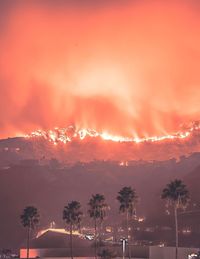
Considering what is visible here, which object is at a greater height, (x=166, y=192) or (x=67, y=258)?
(x=166, y=192)

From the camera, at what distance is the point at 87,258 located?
192 meters

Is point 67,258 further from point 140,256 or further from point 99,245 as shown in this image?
point 140,256

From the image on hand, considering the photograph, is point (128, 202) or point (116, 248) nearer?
point (128, 202)

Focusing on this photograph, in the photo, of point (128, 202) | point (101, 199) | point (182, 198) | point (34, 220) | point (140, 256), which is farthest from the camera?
point (140, 256)

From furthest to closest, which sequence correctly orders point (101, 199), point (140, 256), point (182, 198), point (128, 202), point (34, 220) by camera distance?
point (140, 256), point (34, 220), point (101, 199), point (128, 202), point (182, 198)

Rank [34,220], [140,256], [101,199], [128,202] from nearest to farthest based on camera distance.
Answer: [128,202]
[101,199]
[34,220]
[140,256]

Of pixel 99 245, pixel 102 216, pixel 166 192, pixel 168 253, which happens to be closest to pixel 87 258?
pixel 99 245

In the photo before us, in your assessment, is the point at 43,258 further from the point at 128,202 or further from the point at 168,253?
the point at 128,202

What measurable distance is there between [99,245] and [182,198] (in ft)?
244

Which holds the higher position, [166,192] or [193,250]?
[166,192]

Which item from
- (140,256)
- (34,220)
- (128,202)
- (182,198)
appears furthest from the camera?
(140,256)

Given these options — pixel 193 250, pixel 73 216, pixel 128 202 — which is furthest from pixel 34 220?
pixel 193 250

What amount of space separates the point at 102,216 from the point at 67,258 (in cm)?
4915

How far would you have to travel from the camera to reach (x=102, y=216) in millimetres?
150750
